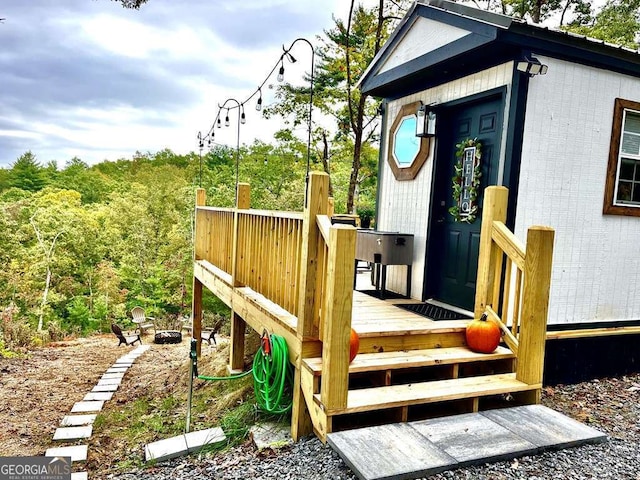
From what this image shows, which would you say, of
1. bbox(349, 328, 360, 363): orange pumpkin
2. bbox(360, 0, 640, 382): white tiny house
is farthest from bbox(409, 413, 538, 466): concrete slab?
bbox(360, 0, 640, 382): white tiny house

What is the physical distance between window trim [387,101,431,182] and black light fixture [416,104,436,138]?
143 millimetres

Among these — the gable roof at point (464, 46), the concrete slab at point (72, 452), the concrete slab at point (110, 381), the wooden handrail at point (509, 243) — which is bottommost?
the concrete slab at point (110, 381)

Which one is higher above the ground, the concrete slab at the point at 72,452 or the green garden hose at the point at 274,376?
the green garden hose at the point at 274,376

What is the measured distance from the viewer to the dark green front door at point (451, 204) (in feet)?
13.7

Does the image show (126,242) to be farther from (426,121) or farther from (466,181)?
(466,181)

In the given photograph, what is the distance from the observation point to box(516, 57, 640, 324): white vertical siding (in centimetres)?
387

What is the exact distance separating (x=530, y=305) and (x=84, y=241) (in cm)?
2384

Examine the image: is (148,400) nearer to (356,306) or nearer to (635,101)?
(356,306)

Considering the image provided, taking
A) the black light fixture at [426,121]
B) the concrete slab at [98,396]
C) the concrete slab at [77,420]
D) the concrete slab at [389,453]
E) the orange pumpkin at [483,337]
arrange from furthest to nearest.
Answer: the concrete slab at [98,396], the concrete slab at [77,420], the black light fixture at [426,121], the orange pumpkin at [483,337], the concrete slab at [389,453]

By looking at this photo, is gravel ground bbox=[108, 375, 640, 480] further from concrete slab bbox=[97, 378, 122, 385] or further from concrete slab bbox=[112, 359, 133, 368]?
concrete slab bbox=[112, 359, 133, 368]

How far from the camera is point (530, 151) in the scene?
12.6 feet

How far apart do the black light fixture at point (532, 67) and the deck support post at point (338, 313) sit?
86.4 inches

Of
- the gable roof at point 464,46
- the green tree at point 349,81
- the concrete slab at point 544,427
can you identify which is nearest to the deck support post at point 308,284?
the concrete slab at point 544,427

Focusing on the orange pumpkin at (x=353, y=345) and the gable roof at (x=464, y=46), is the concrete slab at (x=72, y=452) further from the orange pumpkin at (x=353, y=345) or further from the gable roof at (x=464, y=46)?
the gable roof at (x=464, y=46)
